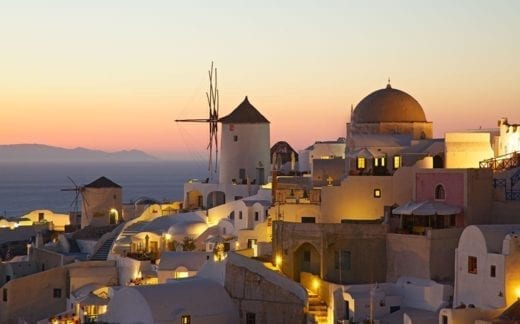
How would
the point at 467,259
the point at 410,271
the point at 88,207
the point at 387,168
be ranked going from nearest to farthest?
the point at 467,259
the point at 410,271
the point at 387,168
the point at 88,207

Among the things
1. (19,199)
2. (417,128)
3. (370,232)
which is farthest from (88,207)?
Result: (19,199)

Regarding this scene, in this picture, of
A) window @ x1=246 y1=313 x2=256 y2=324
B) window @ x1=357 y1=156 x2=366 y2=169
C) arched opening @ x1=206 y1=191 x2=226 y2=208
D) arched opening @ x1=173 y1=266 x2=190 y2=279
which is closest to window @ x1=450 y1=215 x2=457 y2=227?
window @ x1=357 y1=156 x2=366 y2=169

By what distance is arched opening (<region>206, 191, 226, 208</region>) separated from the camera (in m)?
54.5

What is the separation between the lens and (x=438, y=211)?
1421 inches

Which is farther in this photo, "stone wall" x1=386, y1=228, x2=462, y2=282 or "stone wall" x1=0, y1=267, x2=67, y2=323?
"stone wall" x1=0, y1=267, x2=67, y2=323

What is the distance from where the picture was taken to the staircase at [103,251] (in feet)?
163

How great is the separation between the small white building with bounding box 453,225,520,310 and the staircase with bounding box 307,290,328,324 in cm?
453

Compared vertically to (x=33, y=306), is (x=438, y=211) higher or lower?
higher

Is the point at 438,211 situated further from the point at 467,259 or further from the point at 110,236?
the point at 110,236

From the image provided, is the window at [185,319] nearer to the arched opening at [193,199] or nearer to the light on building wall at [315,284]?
the light on building wall at [315,284]

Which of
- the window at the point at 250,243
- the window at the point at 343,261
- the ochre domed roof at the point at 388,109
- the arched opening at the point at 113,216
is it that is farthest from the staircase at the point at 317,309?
the arched opening at the point at 113,216

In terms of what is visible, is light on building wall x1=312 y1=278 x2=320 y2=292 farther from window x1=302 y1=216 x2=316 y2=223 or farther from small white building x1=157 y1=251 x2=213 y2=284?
small white building x1=157 y1=251 x2=213 y2=284

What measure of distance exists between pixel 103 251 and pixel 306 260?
15.0 meters

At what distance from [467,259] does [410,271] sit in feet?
10.3
